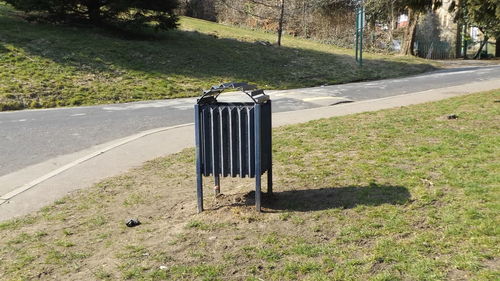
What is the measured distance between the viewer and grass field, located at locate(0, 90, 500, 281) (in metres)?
3.95

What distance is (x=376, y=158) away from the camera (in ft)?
23.2

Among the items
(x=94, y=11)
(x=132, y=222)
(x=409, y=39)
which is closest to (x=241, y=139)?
(x=132, y=222)

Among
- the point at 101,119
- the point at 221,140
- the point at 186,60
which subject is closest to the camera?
the point at 221,140

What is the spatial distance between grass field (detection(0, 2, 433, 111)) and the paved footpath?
5.89m

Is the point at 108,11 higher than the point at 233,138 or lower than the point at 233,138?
higher

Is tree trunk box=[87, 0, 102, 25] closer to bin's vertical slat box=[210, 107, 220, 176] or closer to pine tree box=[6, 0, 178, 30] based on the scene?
pine tree box=[6, 0, 178, 30]

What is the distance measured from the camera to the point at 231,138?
5.18 m

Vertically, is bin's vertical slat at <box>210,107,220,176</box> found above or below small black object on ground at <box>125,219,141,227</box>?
above

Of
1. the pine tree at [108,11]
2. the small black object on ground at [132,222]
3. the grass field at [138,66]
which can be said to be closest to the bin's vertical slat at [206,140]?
the small black object on ground at [132,222]

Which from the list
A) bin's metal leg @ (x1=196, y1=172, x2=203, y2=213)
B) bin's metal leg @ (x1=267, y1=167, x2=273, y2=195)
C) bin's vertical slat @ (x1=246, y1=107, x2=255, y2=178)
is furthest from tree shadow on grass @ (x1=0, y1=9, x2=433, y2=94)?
bin's vertical slat @ (x1=246, y1=107, x2=255, y2=178)

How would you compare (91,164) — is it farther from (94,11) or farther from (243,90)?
(94,11)

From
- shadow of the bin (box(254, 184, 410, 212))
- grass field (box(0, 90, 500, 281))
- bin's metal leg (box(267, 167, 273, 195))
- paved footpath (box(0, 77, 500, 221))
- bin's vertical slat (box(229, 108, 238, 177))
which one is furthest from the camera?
paved footpath (box(0, 77, 500, 221))

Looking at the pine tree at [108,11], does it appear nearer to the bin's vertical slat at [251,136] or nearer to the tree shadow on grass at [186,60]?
the tree shadow on grass at [186,60]

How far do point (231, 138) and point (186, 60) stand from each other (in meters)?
16.3
